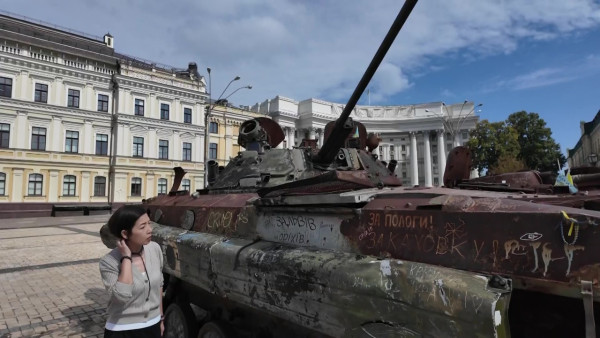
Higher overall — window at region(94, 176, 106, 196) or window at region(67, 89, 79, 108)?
window at region(67, 89, 79, 108)

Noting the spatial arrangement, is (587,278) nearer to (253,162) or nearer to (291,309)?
(291,309)

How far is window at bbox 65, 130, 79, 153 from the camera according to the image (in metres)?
33.0

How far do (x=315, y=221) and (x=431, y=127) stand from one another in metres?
62.8

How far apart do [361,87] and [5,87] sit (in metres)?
35.1

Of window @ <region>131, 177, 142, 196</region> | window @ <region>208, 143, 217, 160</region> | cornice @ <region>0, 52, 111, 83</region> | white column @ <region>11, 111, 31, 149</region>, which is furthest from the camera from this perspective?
window @ <region>208, 143, 217, 160</region>

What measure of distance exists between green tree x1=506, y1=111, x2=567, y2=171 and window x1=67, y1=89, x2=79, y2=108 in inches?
1551

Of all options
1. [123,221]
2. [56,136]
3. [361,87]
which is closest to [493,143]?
[56,136]

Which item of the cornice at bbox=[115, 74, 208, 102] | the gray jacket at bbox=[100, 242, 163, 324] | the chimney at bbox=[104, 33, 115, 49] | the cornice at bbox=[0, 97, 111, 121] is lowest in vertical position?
the gray jacket at bbox=[100, 242, 163, 324]

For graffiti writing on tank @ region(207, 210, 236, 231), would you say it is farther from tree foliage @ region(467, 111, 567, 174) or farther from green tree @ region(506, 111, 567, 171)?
green tree @ region(506, 111, 567, 171)

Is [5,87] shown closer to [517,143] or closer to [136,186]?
[136,186]

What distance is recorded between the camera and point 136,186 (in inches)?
1417

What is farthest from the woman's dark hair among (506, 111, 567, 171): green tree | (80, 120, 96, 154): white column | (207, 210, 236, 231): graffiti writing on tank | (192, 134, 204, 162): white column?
(506, 111, 567, 171): green tree

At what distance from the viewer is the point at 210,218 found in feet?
14.7

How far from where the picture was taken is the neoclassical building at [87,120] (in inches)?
1205
